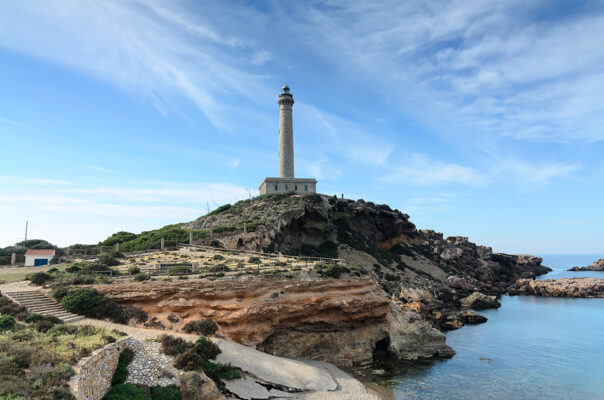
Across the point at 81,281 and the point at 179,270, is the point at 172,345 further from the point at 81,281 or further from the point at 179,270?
the point at 81,281

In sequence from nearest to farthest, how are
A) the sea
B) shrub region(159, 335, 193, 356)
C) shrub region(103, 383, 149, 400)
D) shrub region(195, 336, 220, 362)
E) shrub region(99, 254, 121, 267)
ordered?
shrub region(103, 383, 149, 400)
shrub region(159, 335, 193, 356)
shrub region(195, 336, 220, 362)
the sea
shrub region(99, 254, 121, 267)

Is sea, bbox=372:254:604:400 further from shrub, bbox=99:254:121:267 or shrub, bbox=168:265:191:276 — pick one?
shrub, bbox=99:254:121:267

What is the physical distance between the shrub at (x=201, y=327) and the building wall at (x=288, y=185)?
49793 millimetres

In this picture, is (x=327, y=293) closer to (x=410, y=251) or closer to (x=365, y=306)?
(x=365, y=306)

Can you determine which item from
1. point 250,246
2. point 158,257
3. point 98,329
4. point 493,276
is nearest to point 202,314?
point 98,329

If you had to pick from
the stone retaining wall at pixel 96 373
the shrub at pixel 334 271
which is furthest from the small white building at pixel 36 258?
the shrub at pixel 334 271

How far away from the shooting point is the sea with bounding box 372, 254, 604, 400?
23938 millimetres

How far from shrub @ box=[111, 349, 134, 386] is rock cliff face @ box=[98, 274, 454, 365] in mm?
6288

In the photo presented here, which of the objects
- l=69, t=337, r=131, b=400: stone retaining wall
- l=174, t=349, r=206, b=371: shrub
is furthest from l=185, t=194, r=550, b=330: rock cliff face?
l=69, t=337, r=131, b=400: stone retaining wall

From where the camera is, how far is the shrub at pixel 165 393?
16.2m

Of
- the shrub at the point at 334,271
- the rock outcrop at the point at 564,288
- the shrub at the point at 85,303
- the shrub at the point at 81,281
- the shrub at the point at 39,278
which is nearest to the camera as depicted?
→ the shrub at the point at 85,303

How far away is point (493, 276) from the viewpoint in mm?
92438

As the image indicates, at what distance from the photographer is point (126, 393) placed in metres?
15.4

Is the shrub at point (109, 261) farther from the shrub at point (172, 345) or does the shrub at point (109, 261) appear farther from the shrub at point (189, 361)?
the shrub at point (189, 361)
